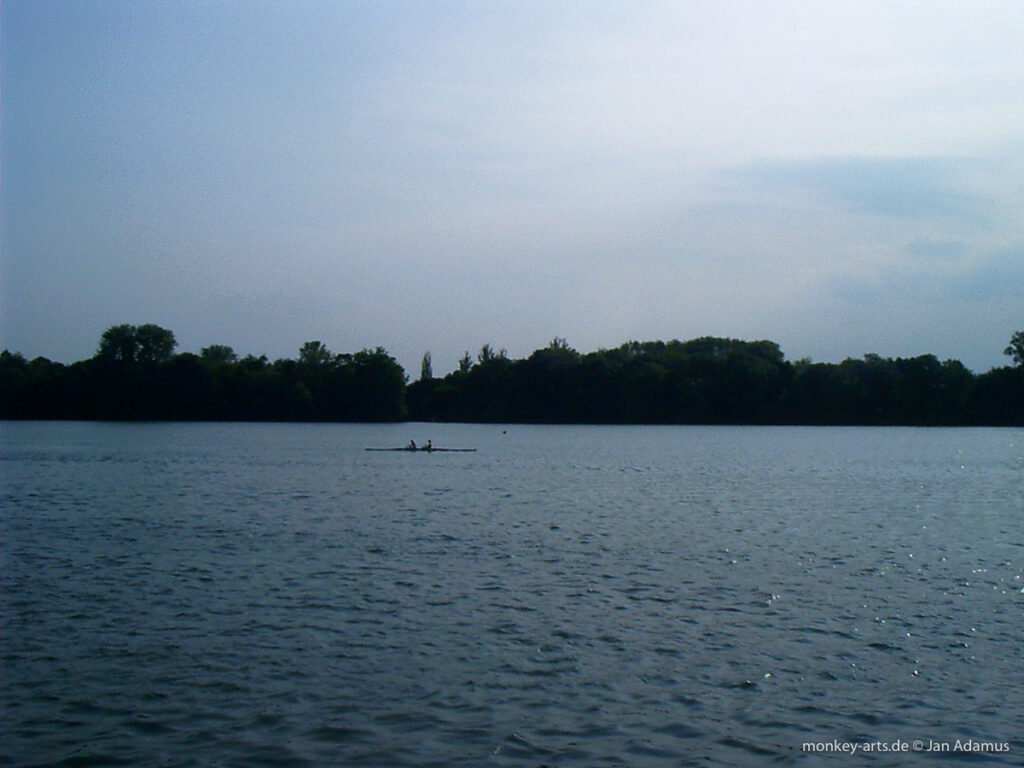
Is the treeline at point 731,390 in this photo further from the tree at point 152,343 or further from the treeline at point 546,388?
the tree at point 152,343

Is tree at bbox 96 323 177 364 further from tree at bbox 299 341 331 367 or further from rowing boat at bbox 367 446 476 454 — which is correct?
rowing boat at bbox 367 446 476 454

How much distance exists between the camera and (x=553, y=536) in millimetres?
24766

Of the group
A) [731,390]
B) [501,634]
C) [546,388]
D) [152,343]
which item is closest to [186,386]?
[152,343]

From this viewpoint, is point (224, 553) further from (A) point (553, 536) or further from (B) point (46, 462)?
(B) point (46, 462)

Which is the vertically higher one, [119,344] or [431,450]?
[119,344]

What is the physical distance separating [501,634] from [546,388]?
14065 centimetres

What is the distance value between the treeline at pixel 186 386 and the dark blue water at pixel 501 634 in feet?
380

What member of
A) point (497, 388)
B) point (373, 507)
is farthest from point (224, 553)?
point (497, 388)

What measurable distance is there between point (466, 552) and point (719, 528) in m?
8.70

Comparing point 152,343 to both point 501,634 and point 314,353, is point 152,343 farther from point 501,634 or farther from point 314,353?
point 501,634

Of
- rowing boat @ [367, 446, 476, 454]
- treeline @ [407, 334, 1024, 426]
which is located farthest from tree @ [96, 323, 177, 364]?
rowing boat @ [367, 446, 476, 454]

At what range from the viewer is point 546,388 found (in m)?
155

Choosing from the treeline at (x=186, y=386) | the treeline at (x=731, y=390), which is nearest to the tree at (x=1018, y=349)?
the treeline at (x=731, y=390)

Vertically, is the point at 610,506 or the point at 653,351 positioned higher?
the point at 653,351
